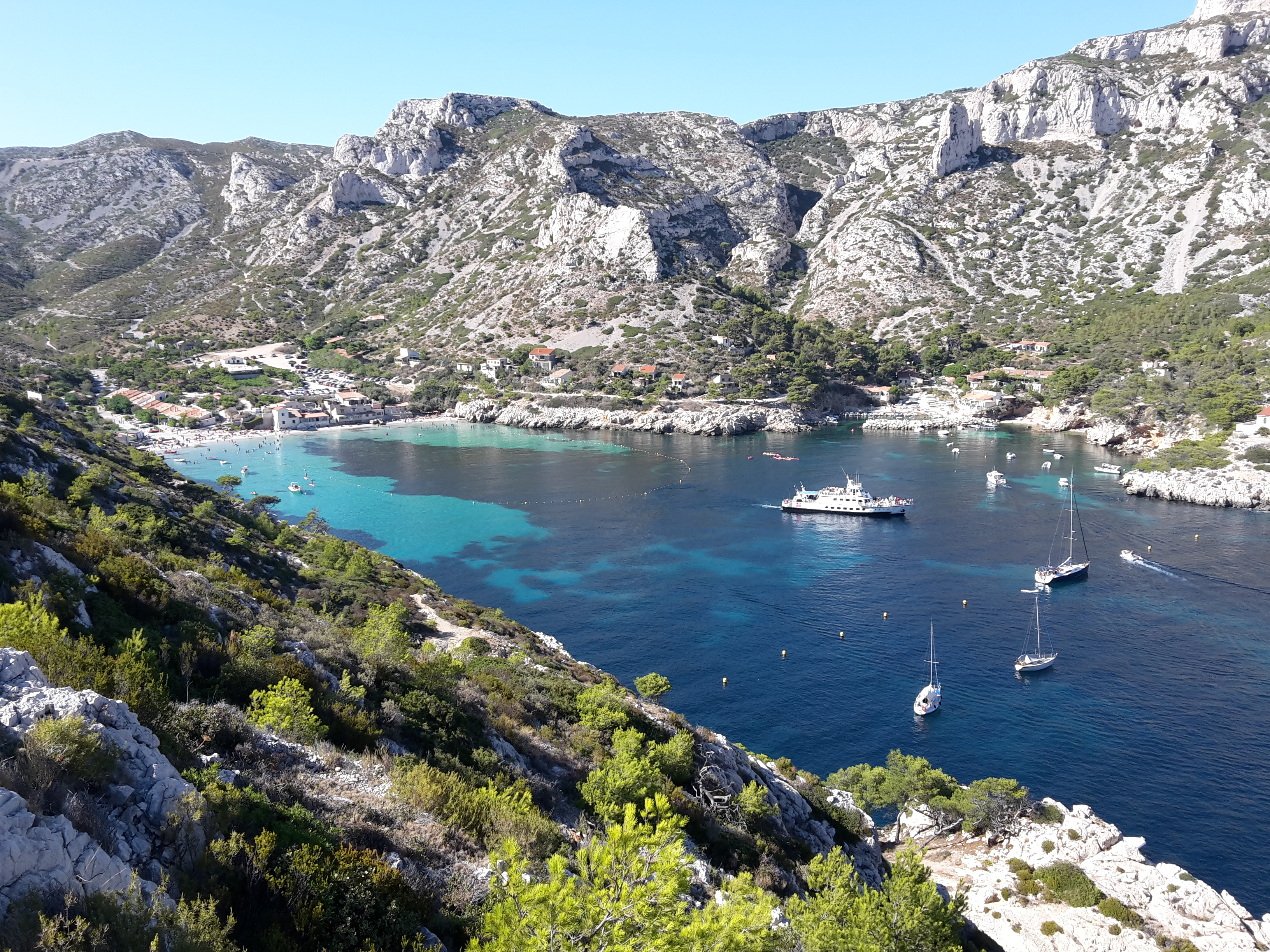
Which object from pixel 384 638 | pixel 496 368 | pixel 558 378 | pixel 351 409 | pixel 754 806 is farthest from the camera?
pixel 496 368

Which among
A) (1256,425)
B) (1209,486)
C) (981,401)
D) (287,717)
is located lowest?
(1209,486)

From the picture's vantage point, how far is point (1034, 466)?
75.2 metres

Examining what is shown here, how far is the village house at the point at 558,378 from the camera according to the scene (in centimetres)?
11844

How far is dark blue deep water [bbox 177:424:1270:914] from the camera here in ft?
88.5

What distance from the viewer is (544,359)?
12444cm

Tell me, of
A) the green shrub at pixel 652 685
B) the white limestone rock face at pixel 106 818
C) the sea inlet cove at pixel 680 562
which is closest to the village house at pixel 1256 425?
the sea inlet cove at pixel 680 562

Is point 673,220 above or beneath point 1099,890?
above

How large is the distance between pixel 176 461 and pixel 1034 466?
100725 millimetres

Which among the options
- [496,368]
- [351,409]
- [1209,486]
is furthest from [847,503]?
[351,409]

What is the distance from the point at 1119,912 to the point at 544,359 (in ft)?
379

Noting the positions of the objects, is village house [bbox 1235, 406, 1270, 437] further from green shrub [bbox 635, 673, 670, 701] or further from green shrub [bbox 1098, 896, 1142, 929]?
green shrub [bbox 635, 673, 670, 701]

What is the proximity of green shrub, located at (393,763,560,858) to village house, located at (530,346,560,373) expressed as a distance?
115441mm

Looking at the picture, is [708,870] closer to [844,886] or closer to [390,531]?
[844,886]

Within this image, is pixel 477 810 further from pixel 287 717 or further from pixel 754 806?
pixel 754 806
